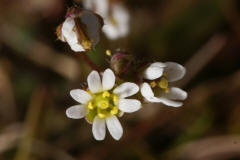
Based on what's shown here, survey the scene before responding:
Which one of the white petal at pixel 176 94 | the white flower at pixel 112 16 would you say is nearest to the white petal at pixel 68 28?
the white petal at pixel 176 94

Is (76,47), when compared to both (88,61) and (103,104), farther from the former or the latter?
(103,104)

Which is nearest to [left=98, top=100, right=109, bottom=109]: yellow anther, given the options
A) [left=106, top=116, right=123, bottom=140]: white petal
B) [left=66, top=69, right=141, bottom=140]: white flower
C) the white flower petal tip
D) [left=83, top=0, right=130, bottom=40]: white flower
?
[left=66, top=69, right=141, bottom=140]: white flower

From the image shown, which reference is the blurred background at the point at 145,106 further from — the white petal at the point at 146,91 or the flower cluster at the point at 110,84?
the white petal at the point at 146,91

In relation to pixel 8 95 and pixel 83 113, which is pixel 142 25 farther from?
pixel 83 113

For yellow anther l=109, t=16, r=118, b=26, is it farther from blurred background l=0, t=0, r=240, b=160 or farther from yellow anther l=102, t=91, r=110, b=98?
yellow anther l=102, t=91, r=110, b=98

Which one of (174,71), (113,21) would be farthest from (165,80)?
(113,21)
